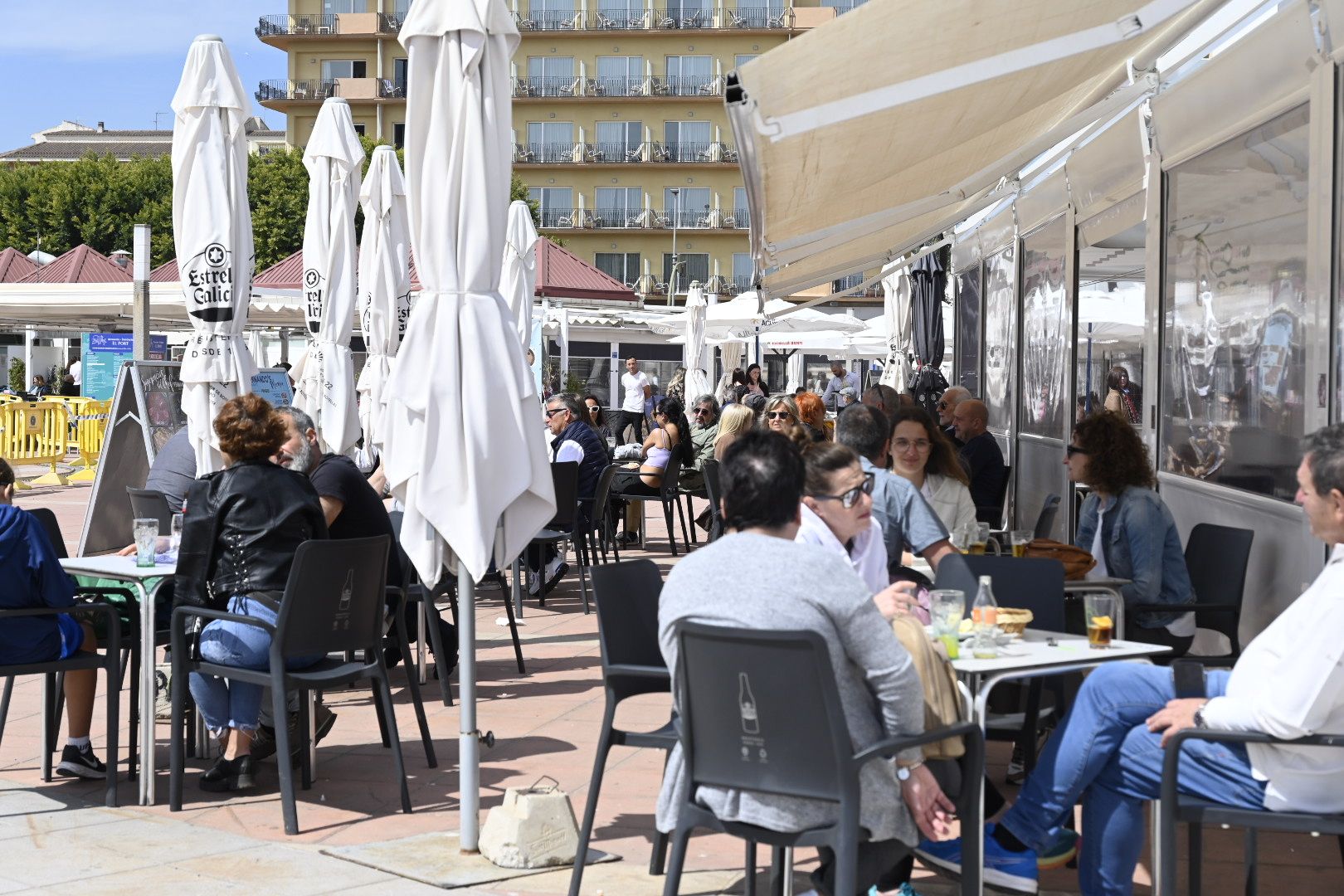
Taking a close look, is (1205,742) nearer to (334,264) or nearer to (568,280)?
(334,264)

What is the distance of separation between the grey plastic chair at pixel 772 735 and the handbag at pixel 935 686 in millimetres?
69

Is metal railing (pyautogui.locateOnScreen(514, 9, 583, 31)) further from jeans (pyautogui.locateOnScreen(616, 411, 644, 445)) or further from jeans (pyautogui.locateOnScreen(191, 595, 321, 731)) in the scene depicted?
jeans (pyautogui.locateOnScreen(191, 595, 321, 731))

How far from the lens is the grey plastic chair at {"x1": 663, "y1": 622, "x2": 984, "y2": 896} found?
306 centimetres

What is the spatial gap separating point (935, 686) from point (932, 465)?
10.5 ft

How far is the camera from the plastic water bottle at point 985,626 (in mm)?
3850

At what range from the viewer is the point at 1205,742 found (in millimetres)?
3500

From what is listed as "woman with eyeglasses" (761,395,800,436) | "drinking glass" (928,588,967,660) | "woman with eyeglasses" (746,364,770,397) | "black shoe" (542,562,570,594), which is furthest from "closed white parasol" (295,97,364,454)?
"woman with eyeglasses" (746,364,770,397)

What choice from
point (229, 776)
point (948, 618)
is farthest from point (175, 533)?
point (948, 618)

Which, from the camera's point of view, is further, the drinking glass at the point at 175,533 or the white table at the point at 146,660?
the drinking glass at the point at 175,533

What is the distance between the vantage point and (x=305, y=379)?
11.3m

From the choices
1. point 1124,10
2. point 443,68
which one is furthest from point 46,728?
point 1124,10

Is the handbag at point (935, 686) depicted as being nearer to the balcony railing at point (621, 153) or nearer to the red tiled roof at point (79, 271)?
the red tiled roof at point (79, 271)

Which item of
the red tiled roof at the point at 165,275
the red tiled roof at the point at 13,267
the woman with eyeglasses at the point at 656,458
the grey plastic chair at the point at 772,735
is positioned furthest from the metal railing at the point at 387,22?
the grey plastic chair at the point at 772,735

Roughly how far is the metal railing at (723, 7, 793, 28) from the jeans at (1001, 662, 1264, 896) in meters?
59.5
